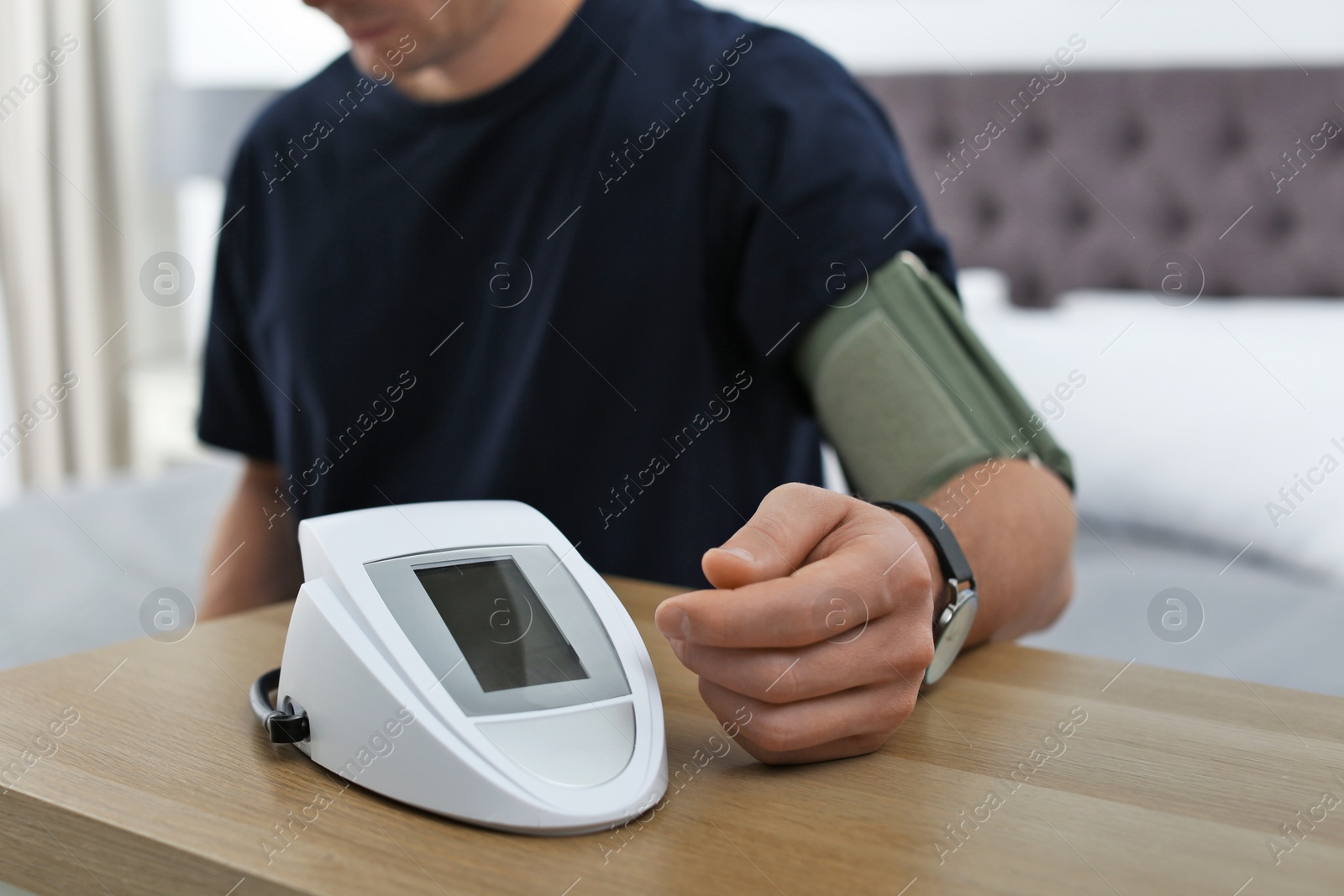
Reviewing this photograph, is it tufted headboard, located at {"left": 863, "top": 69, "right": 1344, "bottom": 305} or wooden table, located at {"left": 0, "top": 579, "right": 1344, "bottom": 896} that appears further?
tufted headboard, located at {"left": 863, "top": 69, "right": 1344, "bottom": 305}

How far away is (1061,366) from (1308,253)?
0.52m

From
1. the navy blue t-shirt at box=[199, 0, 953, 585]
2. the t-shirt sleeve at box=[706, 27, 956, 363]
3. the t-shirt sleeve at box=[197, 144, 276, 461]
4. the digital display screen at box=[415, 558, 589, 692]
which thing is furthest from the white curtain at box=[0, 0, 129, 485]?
the digital display screen at box=[415, 558, 589, 692]

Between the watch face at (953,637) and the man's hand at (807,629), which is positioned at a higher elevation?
the man's hand at (807,629)

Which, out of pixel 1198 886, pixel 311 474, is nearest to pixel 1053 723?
pixel 1198 886

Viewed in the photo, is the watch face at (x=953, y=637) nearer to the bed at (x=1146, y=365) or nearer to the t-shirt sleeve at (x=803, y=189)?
the t-shirt sleeve at (x=803, y=189)

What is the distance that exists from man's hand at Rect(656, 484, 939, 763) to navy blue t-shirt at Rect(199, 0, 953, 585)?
1.19 feet

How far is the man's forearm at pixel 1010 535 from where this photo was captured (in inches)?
23.6

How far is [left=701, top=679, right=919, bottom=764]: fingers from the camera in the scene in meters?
0.42

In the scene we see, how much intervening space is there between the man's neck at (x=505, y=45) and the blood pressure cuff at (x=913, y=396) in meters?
0.38

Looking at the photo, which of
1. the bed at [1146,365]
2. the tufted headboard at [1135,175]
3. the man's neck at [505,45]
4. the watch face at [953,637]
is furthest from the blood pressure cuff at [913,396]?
the tufted headboard at [1135,175]

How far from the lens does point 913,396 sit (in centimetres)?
65

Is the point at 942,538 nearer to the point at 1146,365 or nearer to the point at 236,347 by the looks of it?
the point at 236,347

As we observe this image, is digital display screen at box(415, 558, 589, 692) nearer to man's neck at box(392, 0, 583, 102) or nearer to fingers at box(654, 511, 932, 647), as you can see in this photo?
fingers at box(654, 511, 932, 647)

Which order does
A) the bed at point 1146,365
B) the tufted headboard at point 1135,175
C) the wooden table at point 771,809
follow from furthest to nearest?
the tufted headboard at point 1135,175
the bed at point 1146,365
the wooden table at point 771,809
